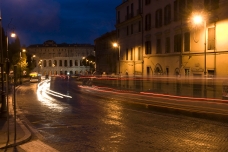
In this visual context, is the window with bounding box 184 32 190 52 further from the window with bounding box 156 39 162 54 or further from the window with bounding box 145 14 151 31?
the window with bounding box 145 14 151 31

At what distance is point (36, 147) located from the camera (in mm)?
9758

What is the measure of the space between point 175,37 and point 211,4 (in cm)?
739

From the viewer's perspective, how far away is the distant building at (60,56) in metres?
147

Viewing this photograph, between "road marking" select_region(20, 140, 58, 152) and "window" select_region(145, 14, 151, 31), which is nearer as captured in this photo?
"road marking" select_region(20, 140, 58, 152)

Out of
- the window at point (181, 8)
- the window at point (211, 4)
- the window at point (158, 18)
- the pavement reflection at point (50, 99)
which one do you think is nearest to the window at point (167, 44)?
the window at point (158, 18)

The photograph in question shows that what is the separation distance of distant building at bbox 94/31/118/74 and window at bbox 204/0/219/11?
37.0 m

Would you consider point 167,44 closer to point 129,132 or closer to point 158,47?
point 158,47

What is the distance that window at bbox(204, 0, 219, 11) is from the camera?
26.6m

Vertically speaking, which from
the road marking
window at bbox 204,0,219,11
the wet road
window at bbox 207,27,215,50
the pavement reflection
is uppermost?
window at bbox 204,0,219,11

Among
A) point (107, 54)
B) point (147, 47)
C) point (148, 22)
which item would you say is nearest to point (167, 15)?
point (148, 22)

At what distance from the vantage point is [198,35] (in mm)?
29500

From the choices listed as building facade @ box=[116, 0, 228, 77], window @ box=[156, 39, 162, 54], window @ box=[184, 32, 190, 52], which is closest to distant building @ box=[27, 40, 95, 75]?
building facade @ box=[116, 0, 228, 77]

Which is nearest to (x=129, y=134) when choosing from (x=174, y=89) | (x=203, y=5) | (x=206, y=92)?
(x=206, y=92)

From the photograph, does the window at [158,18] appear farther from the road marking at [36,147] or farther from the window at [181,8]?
the road marking at [36,147]
